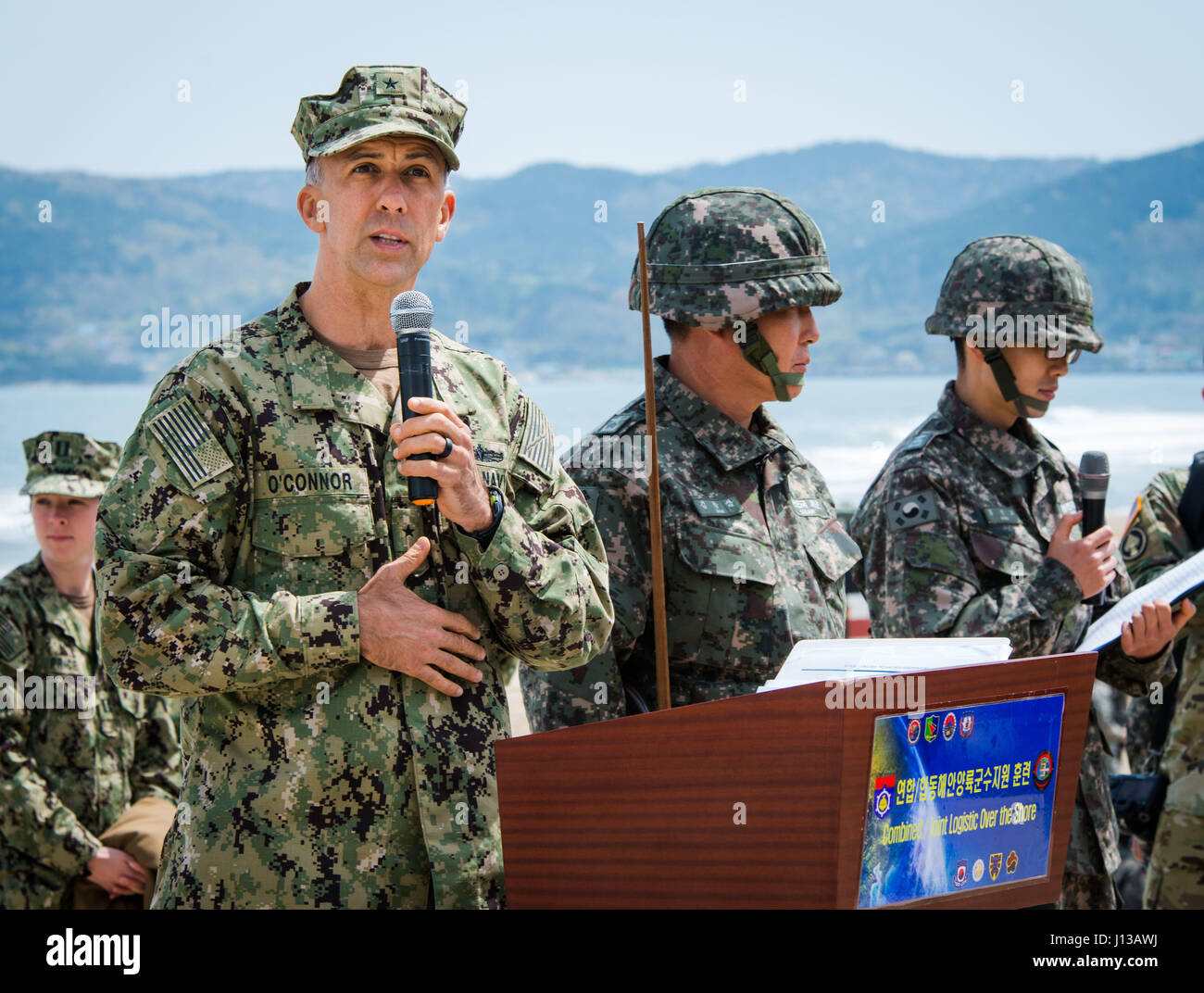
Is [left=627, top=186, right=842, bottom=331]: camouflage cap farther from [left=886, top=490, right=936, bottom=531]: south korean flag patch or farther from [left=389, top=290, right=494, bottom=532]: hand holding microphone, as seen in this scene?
[left=389, top=290, right=494, bottom=532]: hand holding microphone

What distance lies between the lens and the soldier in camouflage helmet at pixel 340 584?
238cm

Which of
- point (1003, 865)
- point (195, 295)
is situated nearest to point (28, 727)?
point (1003, 865)

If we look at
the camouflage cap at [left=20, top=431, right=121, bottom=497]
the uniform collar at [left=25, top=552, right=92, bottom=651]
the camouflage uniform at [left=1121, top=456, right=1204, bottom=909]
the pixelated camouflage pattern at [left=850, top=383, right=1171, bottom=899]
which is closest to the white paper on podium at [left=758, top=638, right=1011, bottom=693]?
the pixelated camouflage pattern at [left=850, top=383, right=1171, bottom=899]

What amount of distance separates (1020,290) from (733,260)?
1.25 metres

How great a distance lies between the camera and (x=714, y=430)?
3580 millimetres

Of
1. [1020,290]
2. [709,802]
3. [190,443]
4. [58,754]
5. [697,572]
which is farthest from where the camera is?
[58,754]

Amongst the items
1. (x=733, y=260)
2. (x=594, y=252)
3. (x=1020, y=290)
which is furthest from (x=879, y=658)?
(x=594, y=252)

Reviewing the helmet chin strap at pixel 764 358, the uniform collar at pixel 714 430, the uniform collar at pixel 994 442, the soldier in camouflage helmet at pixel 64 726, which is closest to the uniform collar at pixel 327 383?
the uniform collar at pixel 714 430

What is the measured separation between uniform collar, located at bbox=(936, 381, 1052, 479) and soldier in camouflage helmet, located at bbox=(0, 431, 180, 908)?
9.34ft

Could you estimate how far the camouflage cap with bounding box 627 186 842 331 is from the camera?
3.51 m

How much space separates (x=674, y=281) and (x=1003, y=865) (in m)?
1.81

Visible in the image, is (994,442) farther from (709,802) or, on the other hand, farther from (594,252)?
(594,252)

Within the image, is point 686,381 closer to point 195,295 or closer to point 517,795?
point 517,795

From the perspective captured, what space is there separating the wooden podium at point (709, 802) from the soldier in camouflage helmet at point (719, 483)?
37.7 inches
